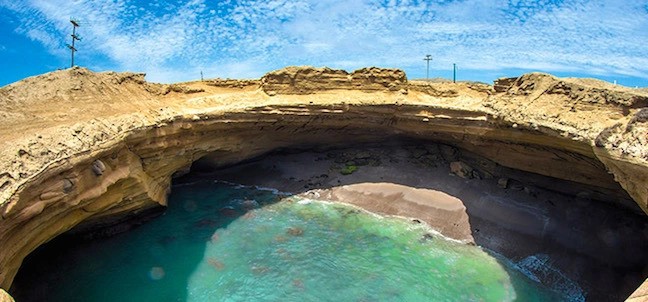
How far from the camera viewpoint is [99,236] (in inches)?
490

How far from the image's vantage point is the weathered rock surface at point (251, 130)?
25.8 ft

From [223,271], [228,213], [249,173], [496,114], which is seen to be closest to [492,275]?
[496,114]

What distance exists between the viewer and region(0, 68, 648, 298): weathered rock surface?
25.8 feet

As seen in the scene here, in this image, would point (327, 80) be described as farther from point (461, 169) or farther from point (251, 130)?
point (461, 169)

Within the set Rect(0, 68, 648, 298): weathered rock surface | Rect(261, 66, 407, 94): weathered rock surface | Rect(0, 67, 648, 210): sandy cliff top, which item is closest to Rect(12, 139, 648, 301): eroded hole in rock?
Rect(0, 68, 648, 298): weathered rock surface

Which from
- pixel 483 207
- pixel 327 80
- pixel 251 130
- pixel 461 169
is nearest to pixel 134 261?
pixel 251 130

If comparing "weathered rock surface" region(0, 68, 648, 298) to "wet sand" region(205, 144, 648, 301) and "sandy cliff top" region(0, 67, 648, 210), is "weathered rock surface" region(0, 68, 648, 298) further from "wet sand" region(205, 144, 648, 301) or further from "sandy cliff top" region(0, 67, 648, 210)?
"wet sand" region(205, 144, 648, 301)

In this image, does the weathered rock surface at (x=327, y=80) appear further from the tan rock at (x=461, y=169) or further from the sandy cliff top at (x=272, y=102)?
the tan rock at (x=461, y=169)

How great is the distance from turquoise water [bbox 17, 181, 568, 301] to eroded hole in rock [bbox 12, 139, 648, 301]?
5 cm

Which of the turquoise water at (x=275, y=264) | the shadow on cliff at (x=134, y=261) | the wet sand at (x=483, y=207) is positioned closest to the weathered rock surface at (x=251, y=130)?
the wet sand at (x=483, y=207)

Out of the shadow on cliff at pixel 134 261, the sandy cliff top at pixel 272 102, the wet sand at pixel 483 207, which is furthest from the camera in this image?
the wet sand at pixel 483 207

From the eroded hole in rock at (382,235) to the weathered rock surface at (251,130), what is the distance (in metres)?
0.78

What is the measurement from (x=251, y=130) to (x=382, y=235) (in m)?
6.88

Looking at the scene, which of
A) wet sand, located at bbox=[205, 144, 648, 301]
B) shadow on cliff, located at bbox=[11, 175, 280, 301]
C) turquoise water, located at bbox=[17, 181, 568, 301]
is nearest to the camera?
shadow on cliff, located at bbox=[11, 175, 280, 301]
